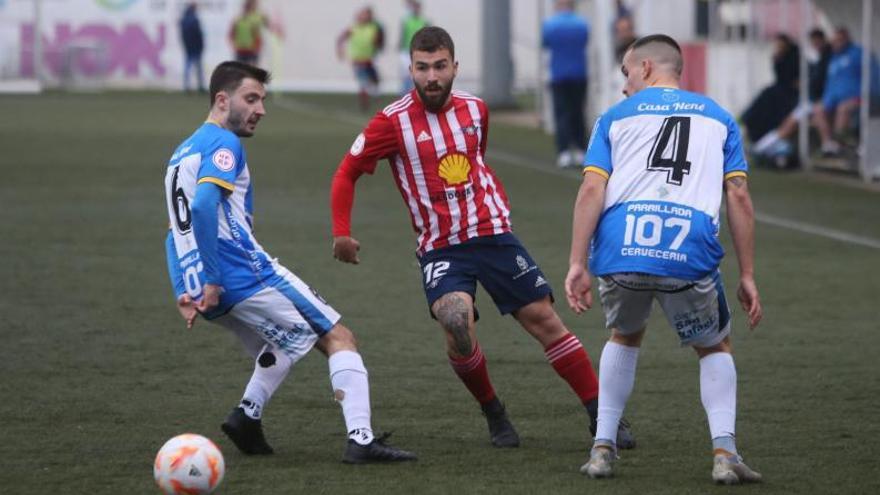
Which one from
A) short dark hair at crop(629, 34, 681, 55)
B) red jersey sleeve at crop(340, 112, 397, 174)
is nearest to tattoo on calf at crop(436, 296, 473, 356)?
red jersey sleeve at crop(340, 112, 397, 174)

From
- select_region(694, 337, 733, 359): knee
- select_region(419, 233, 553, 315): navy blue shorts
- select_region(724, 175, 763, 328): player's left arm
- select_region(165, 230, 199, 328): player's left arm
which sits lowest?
select_region(694, 337, 733, 359): knee

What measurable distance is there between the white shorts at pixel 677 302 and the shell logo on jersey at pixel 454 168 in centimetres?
100

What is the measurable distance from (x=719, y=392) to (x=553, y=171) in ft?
48.3

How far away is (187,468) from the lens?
5.84m

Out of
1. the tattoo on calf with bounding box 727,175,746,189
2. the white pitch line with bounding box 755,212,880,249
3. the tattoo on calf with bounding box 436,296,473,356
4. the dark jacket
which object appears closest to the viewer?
the tattoo on calf with bounding box 727,175,746,189

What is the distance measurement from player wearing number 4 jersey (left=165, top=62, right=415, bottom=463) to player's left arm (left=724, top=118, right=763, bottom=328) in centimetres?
152

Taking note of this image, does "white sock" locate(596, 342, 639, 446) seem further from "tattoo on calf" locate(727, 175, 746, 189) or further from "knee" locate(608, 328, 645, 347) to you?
"tattoo on calf" locate(727, 175, 746, 189)

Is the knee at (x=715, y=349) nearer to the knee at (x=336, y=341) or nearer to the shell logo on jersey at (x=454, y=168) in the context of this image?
the shell logo on jersey at (x=454, y=168)

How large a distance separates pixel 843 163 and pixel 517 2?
88.4 feet

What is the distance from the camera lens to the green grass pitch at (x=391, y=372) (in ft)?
21.4


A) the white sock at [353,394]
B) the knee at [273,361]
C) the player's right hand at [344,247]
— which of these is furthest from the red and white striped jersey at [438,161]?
the knee at [273,361]

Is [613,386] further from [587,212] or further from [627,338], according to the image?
[587,212]

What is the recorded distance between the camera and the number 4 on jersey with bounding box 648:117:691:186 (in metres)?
6.11

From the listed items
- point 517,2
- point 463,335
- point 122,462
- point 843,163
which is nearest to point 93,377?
point 122,462
